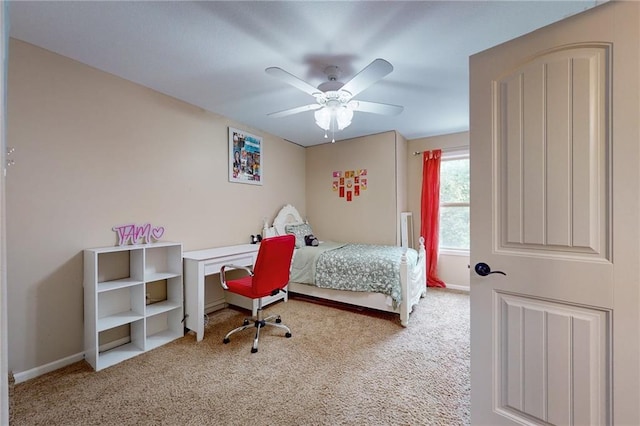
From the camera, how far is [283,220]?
160 inches

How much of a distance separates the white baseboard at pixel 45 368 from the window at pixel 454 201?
4498mm

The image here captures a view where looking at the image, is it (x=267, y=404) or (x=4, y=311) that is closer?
(x=4, y=311)

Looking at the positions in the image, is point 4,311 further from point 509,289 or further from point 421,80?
point 421,80

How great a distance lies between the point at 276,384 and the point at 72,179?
2229 millimetres

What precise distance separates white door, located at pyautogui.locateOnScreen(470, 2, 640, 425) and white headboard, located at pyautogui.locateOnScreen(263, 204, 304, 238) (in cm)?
289

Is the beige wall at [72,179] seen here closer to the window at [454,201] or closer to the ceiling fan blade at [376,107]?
the ceiling fan blade at [376,107]

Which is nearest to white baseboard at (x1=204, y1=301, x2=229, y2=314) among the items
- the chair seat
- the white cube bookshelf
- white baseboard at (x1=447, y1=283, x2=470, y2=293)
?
the white cube bookshelf

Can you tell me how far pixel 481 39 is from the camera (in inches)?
71.8

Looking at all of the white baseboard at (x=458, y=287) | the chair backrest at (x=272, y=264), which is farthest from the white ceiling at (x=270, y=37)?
the white baseboard at (x=458, y=287)

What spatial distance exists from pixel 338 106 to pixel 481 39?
1097 mm

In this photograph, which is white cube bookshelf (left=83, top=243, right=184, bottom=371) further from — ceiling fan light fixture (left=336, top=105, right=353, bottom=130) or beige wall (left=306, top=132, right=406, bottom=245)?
beige wall (left=306, top=132, right=406, bottom=245)

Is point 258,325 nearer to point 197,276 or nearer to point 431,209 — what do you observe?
point 197,276

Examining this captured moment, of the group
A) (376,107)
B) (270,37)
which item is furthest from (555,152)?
(270,37)

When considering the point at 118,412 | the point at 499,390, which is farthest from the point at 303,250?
the point at 499,390
